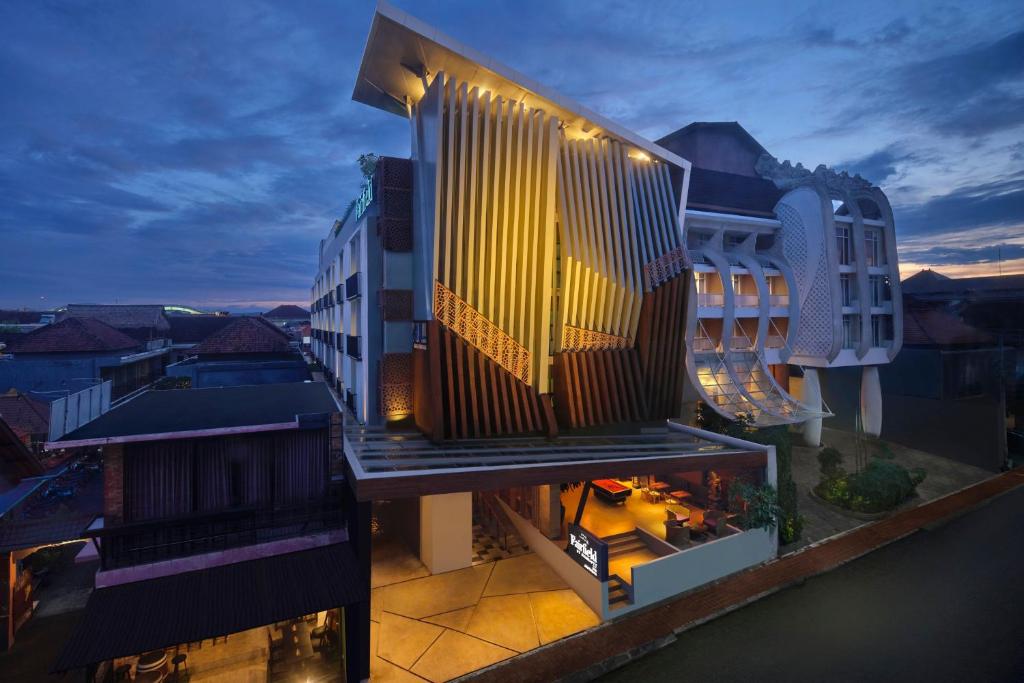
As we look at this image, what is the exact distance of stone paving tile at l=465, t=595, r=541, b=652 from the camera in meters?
13.6

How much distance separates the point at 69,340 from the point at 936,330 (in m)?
69.6

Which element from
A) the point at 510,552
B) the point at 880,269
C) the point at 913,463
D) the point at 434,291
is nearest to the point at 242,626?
the point at 510,552

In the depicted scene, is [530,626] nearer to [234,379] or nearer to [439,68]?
[439,68]

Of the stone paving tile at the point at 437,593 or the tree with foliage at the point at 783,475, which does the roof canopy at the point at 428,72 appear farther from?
the stone paving tile at the point at 437,593

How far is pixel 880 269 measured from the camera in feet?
123

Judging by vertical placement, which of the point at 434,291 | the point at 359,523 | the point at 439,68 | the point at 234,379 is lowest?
the point at 359,523

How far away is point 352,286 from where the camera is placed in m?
23.9

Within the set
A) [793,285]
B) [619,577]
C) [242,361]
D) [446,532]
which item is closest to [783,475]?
[619,577]

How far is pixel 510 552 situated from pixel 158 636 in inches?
466

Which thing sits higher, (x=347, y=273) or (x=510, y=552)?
(x=347, y=273)

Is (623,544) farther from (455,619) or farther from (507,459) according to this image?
(455,619)

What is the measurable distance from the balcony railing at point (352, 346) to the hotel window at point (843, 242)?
36.2 m

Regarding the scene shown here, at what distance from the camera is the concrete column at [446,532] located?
676 inches

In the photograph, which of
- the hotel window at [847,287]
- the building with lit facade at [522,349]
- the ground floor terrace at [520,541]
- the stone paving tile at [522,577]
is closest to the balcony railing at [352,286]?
the building with lit facade at [522,349]
